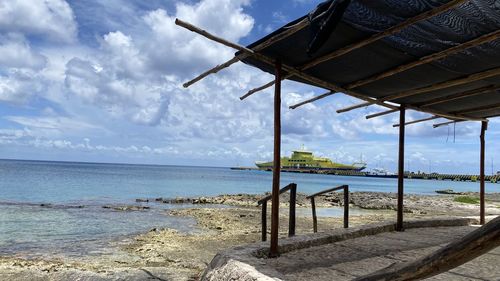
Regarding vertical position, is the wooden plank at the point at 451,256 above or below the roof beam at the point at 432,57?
below

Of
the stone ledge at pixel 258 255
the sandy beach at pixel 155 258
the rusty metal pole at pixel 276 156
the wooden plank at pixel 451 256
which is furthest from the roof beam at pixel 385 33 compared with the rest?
the sandy beach at pixel 155 258

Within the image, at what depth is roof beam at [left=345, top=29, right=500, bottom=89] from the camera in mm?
3772

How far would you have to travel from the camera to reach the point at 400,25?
362 cm

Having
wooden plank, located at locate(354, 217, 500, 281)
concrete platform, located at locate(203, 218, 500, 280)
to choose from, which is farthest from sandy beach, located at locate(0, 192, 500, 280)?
wooden plank, located at locate(354, 217, 500, 281)

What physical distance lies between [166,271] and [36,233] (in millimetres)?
7853

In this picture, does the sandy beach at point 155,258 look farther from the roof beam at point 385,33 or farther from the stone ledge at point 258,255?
the roof beam at point 385,33

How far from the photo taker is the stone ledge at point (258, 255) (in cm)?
383

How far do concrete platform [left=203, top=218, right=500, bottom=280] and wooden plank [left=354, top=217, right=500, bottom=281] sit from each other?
81.1 inches

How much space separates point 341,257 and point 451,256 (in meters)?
3.66

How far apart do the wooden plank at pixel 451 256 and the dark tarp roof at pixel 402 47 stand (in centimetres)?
233

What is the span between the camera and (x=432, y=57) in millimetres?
4367

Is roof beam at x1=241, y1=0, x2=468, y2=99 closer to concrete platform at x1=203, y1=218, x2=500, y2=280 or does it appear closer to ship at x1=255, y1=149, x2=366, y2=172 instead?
concrete platform at x1=203, y1=218, x2=500, y2=280

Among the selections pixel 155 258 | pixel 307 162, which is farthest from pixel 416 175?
pixel 155 258

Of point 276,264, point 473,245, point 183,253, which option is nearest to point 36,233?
point 183,253
